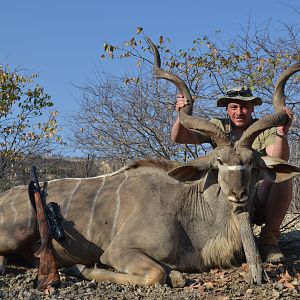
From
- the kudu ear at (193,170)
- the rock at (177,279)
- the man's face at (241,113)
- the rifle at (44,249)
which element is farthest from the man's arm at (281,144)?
the rifle at (44,249)

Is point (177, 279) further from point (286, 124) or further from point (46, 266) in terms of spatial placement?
point (286, 124)

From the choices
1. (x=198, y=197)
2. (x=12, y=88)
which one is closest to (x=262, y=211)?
(x=198, y=197)

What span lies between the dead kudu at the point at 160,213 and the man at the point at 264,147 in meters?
0.25

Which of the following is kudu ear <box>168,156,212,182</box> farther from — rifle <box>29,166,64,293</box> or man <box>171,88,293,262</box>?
rifle <box>29,166,64,293</box>

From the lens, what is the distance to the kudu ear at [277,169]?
383 centimetres

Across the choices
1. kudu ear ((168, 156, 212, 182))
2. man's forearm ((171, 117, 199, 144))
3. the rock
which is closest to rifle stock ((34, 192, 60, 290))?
the rock

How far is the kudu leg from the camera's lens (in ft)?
11.9

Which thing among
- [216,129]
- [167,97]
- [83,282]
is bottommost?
[83,282]

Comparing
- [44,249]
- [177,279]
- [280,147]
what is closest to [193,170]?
[280,147]

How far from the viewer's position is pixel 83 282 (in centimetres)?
371

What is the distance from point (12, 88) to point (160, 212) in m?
6.54

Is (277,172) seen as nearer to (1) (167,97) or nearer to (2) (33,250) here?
(2) (33,250)

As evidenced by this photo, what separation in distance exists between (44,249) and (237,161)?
4.78ft

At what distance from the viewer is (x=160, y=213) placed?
4082 mm
